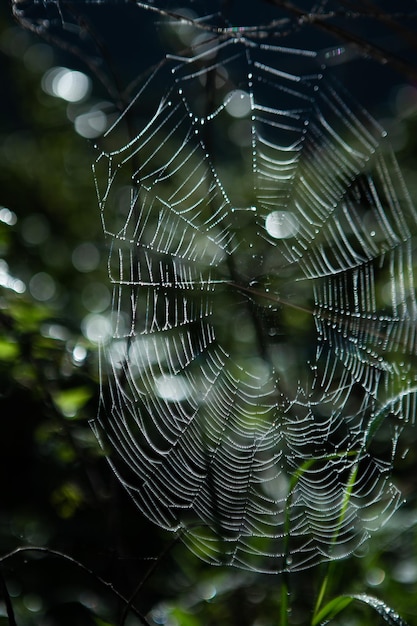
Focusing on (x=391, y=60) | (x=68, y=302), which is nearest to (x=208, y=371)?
(x=68, y=302)

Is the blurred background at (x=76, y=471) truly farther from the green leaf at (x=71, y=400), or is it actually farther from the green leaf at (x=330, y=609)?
the green leaf at (x=330, y=609)

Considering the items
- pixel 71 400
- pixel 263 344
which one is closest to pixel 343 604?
pixel 71 400

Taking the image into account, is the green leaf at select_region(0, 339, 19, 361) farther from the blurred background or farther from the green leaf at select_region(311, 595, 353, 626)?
the green leaf at select_region(311, 595, 353, 626)

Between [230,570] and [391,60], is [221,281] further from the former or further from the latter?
[391,60]

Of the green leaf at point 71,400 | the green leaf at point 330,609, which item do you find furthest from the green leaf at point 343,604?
the green leaf at point 71,400

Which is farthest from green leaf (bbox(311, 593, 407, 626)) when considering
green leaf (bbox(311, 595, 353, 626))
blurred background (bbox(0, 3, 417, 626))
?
blurred background (bbox(0, 3, 417, 626))

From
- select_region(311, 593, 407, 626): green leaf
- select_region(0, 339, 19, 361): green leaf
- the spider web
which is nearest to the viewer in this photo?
select_region(311, 593, 407, 626): green leaf
